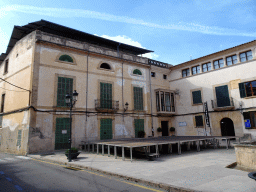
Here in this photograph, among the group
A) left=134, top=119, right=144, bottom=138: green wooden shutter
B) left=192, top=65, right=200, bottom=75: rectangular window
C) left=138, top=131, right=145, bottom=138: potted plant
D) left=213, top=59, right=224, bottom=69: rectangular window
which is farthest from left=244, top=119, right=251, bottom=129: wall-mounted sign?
left=134, top=119, right=144, bottom=138: green wooden shutter

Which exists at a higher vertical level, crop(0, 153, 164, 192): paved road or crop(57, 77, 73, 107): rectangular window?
crop(57, 77, 73, 107): rectangular window

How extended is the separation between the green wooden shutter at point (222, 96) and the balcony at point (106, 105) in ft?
35.5

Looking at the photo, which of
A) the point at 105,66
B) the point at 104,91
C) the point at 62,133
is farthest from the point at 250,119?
the point at 62,133

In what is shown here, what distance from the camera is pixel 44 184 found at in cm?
582

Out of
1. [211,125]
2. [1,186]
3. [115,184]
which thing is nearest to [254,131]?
[211,125]

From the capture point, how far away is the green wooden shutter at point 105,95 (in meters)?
18.1

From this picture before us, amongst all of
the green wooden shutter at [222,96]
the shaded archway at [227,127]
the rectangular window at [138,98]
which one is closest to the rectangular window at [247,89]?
the green wooden shutter at [222,96]

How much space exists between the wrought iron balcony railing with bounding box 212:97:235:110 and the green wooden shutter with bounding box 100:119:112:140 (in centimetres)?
1123

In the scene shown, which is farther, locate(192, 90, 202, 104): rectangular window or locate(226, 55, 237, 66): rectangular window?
locate(192, 90, 202, 104): rectangular window

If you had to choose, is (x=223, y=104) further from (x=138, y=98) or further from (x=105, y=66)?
(x=105, y=66)

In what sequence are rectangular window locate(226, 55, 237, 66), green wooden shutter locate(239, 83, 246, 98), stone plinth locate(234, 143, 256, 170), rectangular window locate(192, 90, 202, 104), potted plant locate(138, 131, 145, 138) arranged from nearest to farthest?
1. stone plinth locate(234, 143, 256, 170)
2. green wooden shutter locate(239, 83, 246, 98)
3. rectangular window locate(226, 55, 237, 66)
4. potted plant locate(138, 131, 145, 138)
5. rectangular window locate(192, 90, 202, 104)

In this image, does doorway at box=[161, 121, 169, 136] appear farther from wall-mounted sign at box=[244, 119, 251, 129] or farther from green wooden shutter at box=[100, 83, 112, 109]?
wall-mounted sign at box=[244, 119, 251, 129]

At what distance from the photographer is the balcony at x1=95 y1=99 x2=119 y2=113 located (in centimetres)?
1744

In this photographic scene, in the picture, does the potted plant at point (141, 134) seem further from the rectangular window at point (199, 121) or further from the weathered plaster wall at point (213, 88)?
the rectangular window at point (199, 121)
